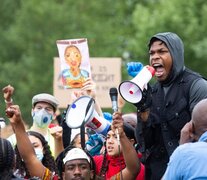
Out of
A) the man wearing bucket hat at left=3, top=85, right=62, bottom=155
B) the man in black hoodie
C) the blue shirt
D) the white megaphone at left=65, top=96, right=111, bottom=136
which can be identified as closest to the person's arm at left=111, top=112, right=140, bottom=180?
the man in black hoodie

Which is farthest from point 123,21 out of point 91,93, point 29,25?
point 91,93

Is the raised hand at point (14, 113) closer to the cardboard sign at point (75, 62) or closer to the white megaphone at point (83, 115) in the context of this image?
the white megaphone at point (83, 115)

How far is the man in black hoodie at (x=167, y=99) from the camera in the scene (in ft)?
35.1

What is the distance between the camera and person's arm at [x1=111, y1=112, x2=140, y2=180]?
10547 millimetres

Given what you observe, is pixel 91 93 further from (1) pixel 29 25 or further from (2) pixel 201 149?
(1) pixel 29 25

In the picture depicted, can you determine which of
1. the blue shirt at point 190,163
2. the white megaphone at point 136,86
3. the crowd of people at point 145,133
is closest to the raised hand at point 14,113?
the crowd of people at point 145,133

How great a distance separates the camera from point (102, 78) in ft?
57.7

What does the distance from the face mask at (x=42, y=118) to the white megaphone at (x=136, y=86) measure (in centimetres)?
269

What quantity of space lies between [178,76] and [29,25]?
26.5 m

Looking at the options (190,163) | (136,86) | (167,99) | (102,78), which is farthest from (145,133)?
(102,78)

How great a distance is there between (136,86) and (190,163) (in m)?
2.05

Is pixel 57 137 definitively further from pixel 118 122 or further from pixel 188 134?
pixel 188 134

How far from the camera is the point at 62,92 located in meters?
16.9

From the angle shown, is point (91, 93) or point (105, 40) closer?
point (91, 93)
